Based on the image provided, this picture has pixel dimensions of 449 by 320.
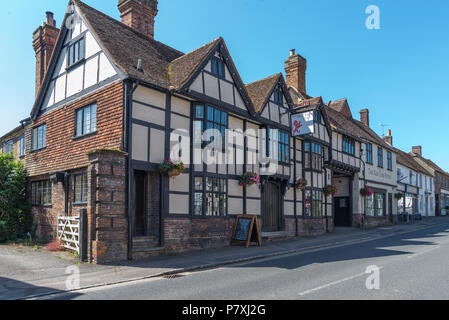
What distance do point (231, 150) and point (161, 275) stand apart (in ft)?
25.5

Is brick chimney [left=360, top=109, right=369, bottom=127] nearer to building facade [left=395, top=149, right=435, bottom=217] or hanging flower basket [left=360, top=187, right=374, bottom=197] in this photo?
building facade [left=395, top=149, right=435, bottom=217]

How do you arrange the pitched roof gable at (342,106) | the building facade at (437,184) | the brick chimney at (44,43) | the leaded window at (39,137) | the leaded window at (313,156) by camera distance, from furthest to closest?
the building facade at (437,184), the pitched roof gable at (342,106), the leaded window at (313,156), the brick chimney at (44,43), the leaded window at (39,137)

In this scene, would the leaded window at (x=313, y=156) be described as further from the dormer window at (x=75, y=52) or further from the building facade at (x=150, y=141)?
the dormer window at (x=75, y=52)

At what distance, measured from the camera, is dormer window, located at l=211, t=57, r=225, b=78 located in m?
16.2

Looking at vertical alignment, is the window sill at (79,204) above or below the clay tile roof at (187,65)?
below

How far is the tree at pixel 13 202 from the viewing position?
16.6m

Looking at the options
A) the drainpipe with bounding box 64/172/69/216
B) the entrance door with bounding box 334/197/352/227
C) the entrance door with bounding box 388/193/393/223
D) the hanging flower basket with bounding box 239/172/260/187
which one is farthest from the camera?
the entrance door with bounding box 388/193/393/223

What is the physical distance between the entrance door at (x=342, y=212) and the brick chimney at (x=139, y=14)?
1829 centimetres

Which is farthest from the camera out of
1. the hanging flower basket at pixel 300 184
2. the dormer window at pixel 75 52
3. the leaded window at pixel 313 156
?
the leaded window at pixel 313 156

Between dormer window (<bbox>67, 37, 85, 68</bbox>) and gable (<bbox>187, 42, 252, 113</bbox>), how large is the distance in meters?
4.75

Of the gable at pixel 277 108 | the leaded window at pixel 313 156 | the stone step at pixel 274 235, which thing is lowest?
the stone step at pixel 274 235

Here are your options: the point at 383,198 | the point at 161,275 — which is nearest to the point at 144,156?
the point at 161,275

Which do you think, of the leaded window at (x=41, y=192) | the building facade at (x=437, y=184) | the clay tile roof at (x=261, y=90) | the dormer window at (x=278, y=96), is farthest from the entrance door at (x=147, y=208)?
the building facade at (x=437, y=184)

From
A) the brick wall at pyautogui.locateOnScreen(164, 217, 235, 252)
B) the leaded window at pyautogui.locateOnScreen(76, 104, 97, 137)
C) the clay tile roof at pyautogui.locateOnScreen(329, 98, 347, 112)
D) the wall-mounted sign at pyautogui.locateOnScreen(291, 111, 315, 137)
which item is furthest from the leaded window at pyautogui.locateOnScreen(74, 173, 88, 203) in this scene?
the clay tile roof at pyautogui.locateOnScreen(329, 98, 347, 112)
